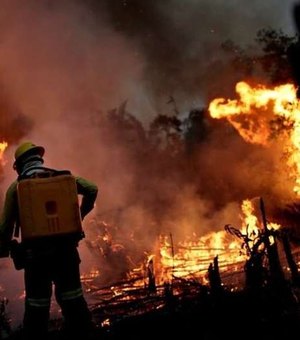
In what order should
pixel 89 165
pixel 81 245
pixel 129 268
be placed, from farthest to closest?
pixel 89 165 → pixel 81 245 → pixel 129 268

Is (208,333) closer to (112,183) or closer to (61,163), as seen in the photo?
(61,163)

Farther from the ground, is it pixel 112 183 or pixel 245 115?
pixel 245 115

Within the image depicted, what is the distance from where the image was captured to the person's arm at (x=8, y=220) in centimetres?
360

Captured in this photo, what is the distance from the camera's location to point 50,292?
3557 millimetres

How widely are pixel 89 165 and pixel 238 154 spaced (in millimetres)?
11332

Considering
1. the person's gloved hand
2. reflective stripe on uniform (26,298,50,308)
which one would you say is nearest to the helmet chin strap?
the person's gloved hand

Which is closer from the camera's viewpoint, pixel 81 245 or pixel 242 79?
pixel 81 245

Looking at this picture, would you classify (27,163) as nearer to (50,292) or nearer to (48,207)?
(48,207)

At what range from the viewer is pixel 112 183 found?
24422 mm

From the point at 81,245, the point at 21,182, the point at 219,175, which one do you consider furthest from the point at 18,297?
the point at 219,175

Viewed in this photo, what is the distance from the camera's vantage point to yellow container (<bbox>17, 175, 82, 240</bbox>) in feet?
11.4

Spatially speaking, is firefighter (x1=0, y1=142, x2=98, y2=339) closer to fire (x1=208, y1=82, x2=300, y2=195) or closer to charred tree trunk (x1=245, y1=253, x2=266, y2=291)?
charred tree trunk (x1=245, y1=253, x2=266, y2=291)

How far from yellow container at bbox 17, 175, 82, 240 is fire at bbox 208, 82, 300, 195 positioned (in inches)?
780

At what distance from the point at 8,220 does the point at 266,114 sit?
24.4 metres
